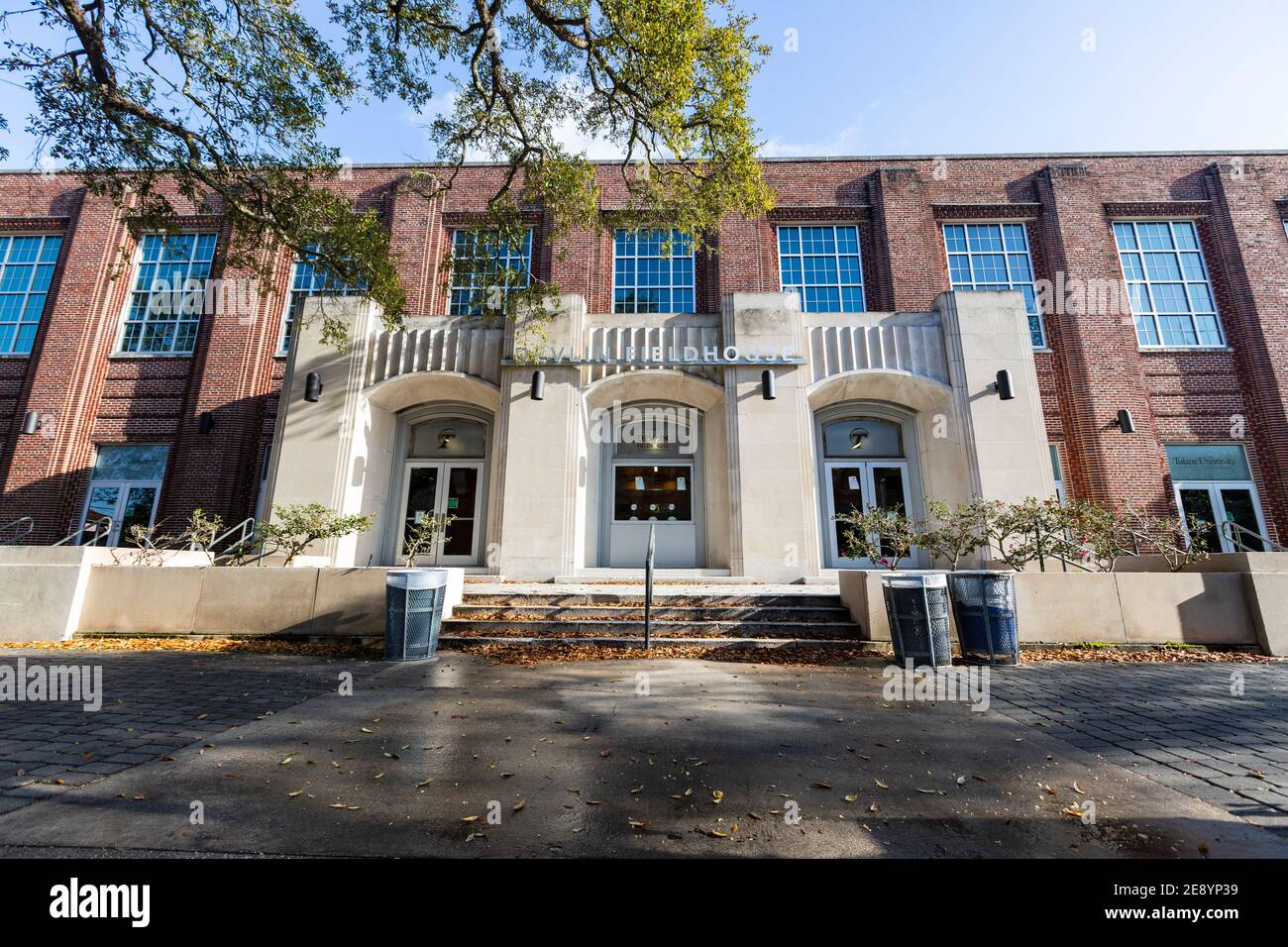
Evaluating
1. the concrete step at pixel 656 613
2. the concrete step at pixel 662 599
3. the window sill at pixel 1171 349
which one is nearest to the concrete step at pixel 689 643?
the concrete step at pixel 656 613

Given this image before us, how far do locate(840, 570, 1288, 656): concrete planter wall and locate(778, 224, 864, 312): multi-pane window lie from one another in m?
9.79

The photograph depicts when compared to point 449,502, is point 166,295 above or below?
above

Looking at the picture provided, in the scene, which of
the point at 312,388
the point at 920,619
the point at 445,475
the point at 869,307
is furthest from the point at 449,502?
the point at 869,307

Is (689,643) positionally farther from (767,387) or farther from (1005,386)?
(1005,386)

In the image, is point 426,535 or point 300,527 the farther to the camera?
point 426,535

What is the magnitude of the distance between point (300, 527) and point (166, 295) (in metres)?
11.9

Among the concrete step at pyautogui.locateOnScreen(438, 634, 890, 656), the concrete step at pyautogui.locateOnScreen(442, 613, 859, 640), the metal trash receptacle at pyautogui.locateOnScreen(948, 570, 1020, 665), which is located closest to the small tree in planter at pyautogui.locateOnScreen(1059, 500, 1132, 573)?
the metal trash receptacle at pyautogui.locateOnScreen(948, 570, 1020, 665)

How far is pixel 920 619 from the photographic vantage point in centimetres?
657

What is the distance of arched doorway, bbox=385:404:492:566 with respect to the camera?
513 inches

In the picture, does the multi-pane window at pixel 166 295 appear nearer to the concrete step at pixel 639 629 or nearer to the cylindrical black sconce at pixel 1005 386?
the concrete step at pixel 639 629

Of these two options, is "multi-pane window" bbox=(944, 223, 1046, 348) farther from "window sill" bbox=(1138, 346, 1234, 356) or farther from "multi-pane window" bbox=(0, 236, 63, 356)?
"multi-pane window" bbox=(0, 236, 63, 356)
